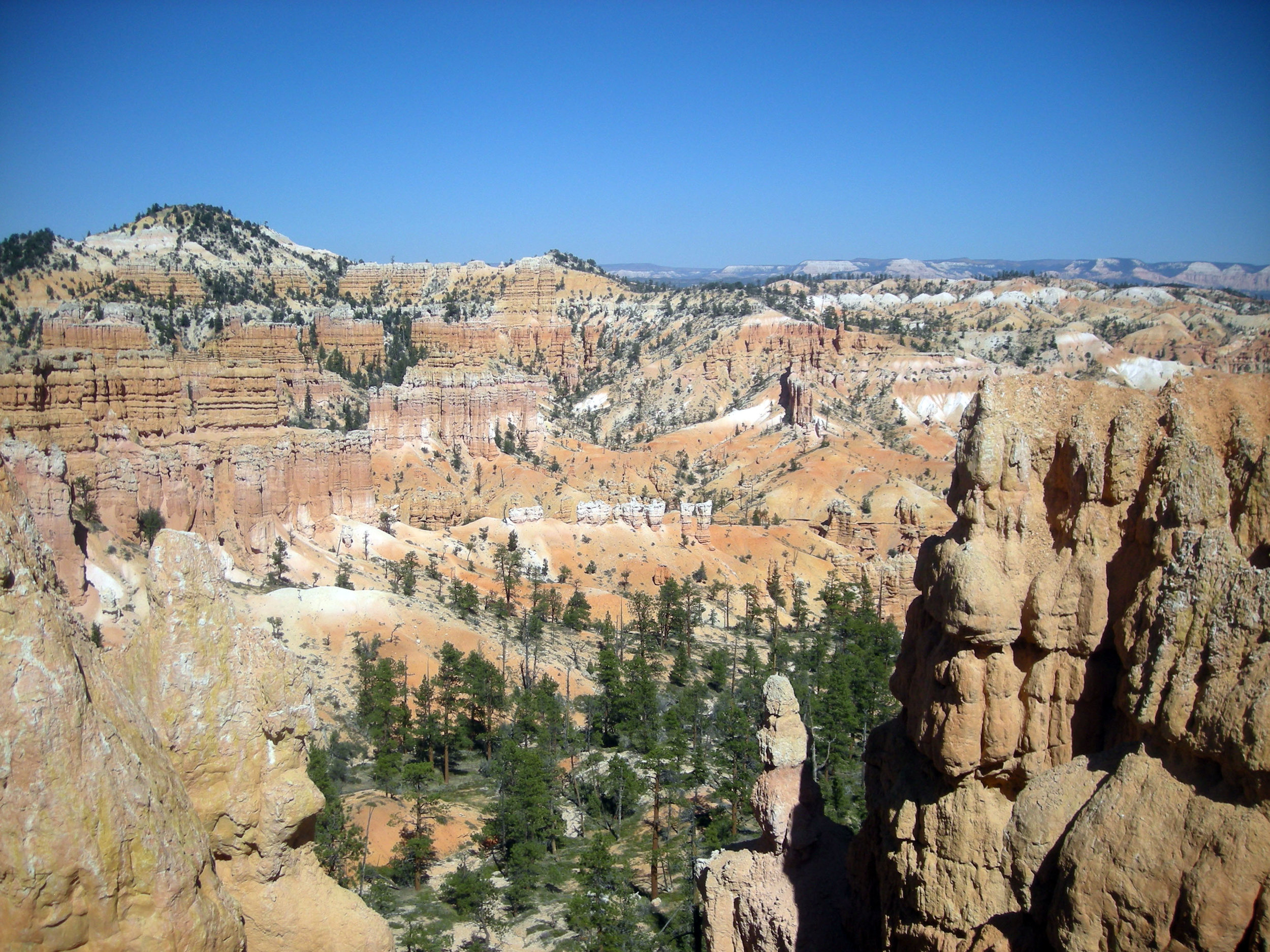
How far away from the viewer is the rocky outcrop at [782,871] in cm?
1277

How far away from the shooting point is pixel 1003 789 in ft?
31.3

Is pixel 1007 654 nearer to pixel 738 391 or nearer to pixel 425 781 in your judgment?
pixel 425 781

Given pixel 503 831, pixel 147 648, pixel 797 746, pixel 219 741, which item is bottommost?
pixel 503 831

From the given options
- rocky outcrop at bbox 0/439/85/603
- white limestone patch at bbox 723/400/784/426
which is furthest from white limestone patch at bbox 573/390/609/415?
rocky outcrop at bbox 0/439/85/603

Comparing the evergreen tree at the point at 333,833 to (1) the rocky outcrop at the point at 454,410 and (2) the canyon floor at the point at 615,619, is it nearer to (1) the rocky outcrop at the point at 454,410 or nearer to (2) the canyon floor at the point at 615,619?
(2) the canyon floor at the point at 615,619

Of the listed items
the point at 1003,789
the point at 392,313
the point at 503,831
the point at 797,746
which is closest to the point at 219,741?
the point at 1003,789

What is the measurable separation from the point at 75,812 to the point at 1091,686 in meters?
8.68

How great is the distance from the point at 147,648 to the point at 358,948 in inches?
→ 132

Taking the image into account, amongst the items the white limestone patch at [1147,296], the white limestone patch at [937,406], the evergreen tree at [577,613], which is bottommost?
the evergreen tree at [577,613]

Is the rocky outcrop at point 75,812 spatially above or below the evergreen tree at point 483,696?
above

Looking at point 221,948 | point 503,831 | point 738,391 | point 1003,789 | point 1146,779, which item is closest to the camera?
point 221,948

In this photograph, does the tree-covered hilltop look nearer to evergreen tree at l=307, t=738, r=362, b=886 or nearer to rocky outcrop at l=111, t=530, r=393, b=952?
evergreen tree at l=307, t=738, r=362, b=886

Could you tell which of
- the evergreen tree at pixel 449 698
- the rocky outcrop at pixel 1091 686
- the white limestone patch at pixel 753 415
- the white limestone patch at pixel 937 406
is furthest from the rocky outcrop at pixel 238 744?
the white limestone patch at pixel 937 406

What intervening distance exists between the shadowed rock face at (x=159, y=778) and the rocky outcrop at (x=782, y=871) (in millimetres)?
6023
